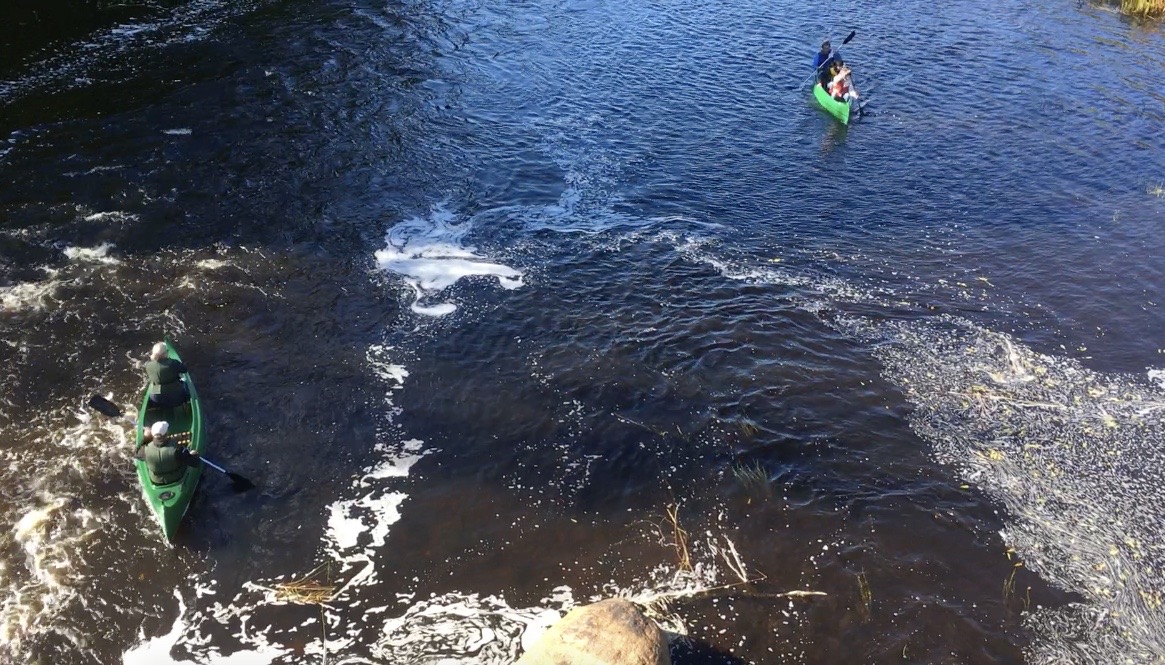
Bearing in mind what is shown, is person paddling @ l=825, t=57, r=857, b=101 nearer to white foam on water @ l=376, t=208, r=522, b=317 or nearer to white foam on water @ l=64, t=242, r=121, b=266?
Result: white foam on water @ l=376, t=208, r=522, b=317

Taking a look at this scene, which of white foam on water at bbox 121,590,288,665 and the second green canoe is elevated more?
the second green canoe

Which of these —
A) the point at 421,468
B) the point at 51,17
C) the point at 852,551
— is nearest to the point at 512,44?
the point at 51,17

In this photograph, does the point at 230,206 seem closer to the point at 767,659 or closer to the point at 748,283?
the point at 748,283

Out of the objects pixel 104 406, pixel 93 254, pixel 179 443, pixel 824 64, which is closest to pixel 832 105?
pixel 824 64

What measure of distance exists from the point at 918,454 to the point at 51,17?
101 ft

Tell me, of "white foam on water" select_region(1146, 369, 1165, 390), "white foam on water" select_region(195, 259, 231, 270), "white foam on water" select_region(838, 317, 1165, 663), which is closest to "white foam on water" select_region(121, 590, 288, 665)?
"white foam on water" select_region(195, 259, 231, 270)

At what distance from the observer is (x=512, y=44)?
93.8 ft

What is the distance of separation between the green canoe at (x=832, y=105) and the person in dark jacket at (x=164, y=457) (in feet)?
66.2

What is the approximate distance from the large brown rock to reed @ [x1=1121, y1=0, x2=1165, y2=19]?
36213 mm

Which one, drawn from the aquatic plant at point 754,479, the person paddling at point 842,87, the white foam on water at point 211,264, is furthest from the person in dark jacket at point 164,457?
the person paddling at point 842,87

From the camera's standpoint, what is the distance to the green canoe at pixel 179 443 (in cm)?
1149

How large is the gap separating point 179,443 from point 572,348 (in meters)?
7.10

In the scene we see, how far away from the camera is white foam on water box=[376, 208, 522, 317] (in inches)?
667

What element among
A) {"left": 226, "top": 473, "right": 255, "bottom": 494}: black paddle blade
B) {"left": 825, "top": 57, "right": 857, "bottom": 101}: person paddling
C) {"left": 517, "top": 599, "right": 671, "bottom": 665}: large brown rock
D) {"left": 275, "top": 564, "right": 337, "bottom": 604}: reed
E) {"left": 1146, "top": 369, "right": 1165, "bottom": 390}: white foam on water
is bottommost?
{"left": 275, "top": 564, "right": 337, "bottom": 604}: reed
